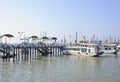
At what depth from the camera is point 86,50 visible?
3255 inches

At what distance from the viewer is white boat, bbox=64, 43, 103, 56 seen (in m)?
79.3

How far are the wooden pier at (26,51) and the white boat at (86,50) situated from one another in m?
4.40

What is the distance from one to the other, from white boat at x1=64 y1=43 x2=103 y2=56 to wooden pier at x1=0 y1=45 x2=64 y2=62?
14.4 ft

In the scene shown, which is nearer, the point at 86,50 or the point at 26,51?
the point at 26,51

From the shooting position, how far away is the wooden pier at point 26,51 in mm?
65438

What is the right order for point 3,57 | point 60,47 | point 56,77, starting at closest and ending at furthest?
point 56,77, point 3,57, point 60,47

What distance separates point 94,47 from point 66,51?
13514 millimetres

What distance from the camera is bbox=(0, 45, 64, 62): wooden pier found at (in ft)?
215

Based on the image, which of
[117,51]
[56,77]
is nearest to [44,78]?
[56,77]

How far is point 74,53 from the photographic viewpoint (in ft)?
285

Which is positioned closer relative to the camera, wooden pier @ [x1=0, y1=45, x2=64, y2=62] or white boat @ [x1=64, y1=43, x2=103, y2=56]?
wooden pier @ [x1=0, y1=45, x2=64, y2=62]

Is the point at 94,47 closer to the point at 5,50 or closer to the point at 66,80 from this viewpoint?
the point at 5,50

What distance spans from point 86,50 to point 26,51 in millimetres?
18974

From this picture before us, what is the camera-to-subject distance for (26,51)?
75188 mm
